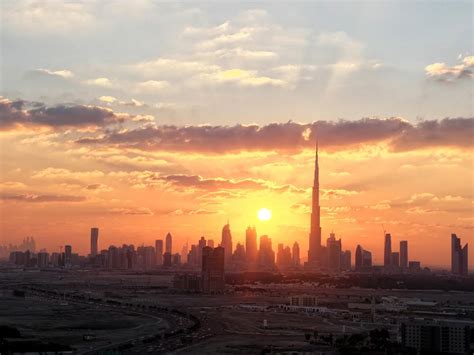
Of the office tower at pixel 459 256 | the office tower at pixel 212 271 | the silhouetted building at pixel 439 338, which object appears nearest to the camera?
the silhouetted building at pixel 439 338

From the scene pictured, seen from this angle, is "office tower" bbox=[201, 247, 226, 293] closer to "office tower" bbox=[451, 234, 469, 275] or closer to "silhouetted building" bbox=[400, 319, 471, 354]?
"silhouetted building" bbox=[400, 319, 471, 354]

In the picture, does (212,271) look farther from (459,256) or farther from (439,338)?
(459,256)

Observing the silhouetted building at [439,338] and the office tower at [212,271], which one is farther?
the office tower at [212,271]

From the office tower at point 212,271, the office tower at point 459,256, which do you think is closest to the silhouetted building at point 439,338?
the office tower at point 212,271

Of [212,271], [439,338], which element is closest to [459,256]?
[212,271]

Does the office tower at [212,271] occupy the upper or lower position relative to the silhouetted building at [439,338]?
upper

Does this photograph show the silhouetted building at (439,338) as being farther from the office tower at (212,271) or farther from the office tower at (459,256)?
the office tower at (459,256)
